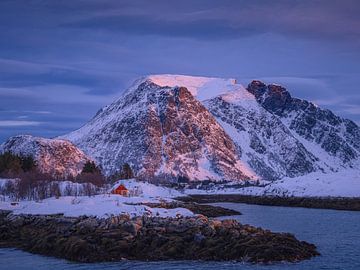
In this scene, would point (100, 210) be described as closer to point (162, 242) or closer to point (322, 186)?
point (162, 242)

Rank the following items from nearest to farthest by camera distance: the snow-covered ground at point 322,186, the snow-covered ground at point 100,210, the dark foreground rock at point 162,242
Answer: the dark foreground rock at point 162,242 → the snow-covered ground at point 100,210 → the snow-covered ground at point 322,186

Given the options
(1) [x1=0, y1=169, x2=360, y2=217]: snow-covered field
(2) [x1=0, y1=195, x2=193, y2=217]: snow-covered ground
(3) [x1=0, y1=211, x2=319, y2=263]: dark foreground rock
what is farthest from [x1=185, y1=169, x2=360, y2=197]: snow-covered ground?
(3) [x1=0, y1=211, x2=319, y2=263]: dark foreground rock

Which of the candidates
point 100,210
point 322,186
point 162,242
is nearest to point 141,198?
point 100,210

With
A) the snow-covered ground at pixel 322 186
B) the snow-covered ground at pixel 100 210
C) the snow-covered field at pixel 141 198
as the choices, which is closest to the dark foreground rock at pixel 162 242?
the snow-covered ground at pixel 100 210

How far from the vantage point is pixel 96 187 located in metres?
131

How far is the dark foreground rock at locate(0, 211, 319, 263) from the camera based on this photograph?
38.9 metres

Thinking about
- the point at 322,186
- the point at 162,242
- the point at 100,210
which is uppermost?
the point at 322,186

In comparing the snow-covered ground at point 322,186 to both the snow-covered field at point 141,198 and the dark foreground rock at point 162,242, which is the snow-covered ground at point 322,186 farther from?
the dark foreground rock at point 162,242

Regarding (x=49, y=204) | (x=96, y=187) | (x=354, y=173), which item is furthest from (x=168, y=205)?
(x=354, y=173)

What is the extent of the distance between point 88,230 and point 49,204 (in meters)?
30.6

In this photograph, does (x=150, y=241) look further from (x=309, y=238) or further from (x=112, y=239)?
(x=309, y=238)

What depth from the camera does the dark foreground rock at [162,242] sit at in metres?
38.9

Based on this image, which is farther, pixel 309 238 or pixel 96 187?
pixel 96 187

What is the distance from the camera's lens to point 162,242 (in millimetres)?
42219
